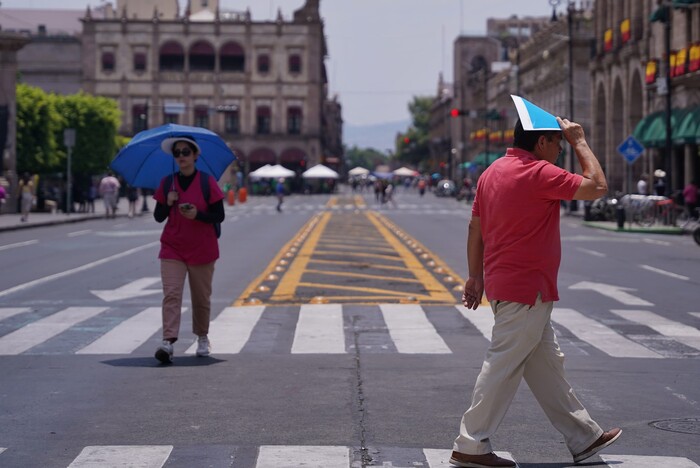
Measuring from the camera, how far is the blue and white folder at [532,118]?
671 centimetres

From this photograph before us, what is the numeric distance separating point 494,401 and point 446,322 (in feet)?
24.7

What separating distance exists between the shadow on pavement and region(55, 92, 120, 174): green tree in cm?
5958

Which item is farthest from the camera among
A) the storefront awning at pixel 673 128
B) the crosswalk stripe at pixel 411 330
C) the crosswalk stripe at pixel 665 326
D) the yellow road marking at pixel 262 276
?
the storefront awning at pixel 673 128

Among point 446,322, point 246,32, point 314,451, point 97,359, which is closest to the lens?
point 314,451

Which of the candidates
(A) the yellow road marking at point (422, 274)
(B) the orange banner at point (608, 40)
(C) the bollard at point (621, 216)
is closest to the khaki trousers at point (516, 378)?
(A) the yellow road marking at point (422, 274)

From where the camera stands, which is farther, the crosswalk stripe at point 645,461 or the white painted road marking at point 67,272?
the white painted road marking at point 67,272

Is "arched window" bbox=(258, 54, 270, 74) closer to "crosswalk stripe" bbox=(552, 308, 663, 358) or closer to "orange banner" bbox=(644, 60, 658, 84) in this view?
"orange banner" bbox=(644, 60, 658, 84)

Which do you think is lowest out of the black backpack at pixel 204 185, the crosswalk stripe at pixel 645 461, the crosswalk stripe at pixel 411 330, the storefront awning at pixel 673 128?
A: the crosswalk stripe at pixel 411 330

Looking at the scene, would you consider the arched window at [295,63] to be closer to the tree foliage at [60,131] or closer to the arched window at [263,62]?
the arched window at [263,62]

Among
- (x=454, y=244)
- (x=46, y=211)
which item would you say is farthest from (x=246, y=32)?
(x=454, y=244)

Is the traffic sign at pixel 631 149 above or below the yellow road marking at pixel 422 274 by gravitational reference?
above

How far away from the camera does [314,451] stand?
7199 mm

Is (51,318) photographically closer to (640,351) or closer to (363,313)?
(363,313)

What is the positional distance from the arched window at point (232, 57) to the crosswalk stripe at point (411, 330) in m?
102
